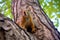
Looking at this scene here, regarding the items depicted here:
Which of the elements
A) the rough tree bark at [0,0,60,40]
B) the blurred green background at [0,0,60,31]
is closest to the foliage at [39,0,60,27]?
the blurred green background at [0,0,60,31]

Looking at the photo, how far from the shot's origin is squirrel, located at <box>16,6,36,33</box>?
155 cm

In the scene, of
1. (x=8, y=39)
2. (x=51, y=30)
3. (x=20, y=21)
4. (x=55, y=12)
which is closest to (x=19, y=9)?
(x=20, y=21)

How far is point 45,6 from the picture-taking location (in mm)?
3199

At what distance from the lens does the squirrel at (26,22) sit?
155 cm

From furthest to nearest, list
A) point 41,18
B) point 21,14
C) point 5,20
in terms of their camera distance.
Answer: point 21,14 → point 41,18 → point 5,20

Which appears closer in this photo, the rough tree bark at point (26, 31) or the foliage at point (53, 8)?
the rough tree bark at point (26, 31)

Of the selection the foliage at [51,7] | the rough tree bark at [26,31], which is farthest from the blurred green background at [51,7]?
the rough tree bark at [26,31]

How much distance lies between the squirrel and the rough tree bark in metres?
0.04

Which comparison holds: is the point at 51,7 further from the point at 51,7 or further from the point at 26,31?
the point at 26,31

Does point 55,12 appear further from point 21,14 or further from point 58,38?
point 58,38

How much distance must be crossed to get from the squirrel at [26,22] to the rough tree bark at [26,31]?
41mm

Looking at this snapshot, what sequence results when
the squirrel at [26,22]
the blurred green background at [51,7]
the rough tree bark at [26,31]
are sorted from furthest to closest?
1. the blurred green background at [51,7]
2. the squirrel at [26,22]
3. the rough tree bark at [26,31]

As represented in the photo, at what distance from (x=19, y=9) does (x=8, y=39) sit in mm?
1010

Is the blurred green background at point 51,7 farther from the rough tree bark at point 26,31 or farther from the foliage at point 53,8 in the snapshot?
the rough tree bark at point 26,31
